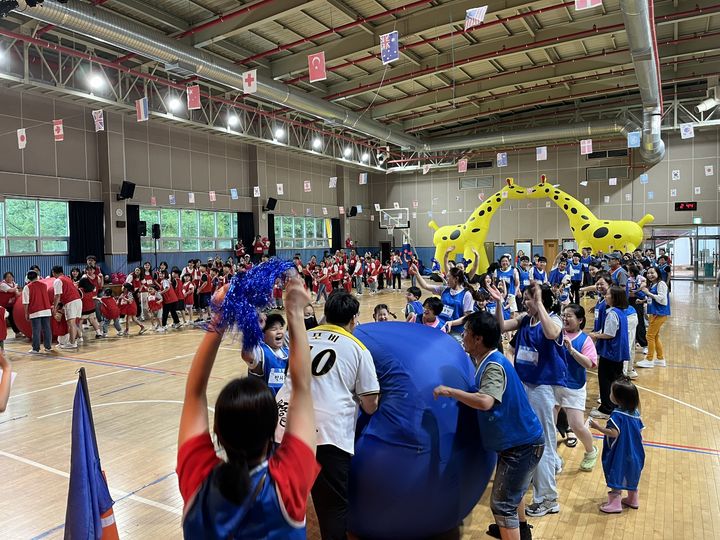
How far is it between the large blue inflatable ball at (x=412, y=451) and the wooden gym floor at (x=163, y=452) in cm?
65

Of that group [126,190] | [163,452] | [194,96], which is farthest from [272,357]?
[126,190]

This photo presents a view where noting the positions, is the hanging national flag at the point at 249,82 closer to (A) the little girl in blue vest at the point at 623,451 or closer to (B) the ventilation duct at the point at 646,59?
(B) the ventilation duct at the point at 646,59

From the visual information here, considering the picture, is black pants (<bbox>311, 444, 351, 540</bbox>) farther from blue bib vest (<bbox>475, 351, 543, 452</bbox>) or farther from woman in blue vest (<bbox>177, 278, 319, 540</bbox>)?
woman in blue vest (<bbox>177, 278, 319, 540</bbox>)

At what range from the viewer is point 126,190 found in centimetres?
1639

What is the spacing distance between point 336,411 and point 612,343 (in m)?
3.87

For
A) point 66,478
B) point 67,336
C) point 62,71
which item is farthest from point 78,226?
point 66,478

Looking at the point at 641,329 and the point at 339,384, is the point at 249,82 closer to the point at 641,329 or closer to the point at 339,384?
the point at 641,329

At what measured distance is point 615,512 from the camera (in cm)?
371

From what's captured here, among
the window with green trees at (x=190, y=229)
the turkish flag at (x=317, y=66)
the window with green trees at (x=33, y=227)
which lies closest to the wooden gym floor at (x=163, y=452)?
the turkish flag at (x=317, y=66)

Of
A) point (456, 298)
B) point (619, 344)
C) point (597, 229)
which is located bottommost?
point (619, 344)

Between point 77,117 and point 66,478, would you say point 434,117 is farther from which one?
point 66,478

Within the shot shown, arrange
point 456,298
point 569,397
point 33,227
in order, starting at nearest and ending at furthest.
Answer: point 569,397 < point 456,298 < point 33,227

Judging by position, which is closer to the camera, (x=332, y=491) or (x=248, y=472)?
(x=248, y=472)

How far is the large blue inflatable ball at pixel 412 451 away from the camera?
9.25ft
